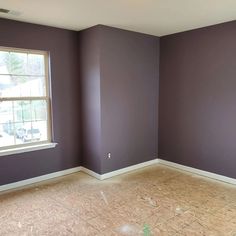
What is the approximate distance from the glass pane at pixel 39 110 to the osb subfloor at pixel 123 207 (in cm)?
107

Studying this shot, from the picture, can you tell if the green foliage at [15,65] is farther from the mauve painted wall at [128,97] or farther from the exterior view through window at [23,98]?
the mauve painted wall at [128,97]

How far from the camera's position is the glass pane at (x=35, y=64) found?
3.86 metres

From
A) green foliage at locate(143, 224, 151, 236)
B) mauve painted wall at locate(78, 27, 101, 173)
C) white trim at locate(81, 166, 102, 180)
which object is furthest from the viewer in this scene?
white trim at locate(81, 166, 102, 180)

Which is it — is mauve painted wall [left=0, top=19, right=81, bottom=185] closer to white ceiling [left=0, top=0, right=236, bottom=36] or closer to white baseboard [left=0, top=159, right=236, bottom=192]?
white baseboard [left=0, top=159, right=236, bottom=192]

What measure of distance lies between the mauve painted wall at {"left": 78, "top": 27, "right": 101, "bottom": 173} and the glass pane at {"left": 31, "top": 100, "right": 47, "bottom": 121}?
655 millimetres

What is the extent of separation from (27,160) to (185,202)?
2.46 meters

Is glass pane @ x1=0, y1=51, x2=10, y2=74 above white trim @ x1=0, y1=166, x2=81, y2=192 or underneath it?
above

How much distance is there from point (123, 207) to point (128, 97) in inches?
76.3

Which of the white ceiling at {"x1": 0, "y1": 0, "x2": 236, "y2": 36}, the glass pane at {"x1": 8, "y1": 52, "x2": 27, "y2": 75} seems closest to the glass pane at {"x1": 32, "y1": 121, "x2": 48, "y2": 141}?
the glass pane at {"x1": 8, "y1": 52, "x2": 27, "y2": 75}

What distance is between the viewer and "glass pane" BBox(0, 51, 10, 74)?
Result: 11.8ft

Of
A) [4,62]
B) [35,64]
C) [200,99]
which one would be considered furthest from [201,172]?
[4,62]

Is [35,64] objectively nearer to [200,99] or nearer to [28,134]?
[28,134]

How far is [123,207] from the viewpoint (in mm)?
3086

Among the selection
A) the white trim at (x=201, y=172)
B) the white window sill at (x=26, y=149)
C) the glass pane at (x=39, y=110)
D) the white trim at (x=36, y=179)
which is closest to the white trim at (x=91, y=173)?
the white trim at (x=36, y=179)
